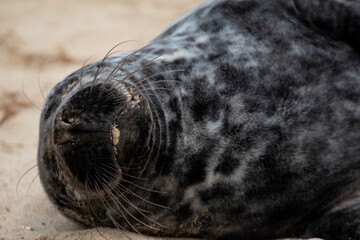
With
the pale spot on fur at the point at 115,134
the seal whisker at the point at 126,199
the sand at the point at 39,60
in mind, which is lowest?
the sand at the point at 39,60

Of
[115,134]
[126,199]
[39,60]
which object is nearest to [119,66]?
[115,134]

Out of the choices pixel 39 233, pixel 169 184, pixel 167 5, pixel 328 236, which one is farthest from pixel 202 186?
pixel 167 5

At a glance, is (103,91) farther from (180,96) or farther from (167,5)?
(167,5)

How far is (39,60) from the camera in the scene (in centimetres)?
568

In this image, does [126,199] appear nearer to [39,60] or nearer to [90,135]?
[90,135]

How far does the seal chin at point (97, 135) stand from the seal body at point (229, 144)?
0.07 feet

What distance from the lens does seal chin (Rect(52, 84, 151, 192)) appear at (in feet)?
6.41

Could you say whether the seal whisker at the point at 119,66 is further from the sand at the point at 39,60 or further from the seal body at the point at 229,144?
the sand at the point at 39,60

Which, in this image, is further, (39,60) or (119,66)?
(39,60)

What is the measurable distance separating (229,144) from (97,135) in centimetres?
70

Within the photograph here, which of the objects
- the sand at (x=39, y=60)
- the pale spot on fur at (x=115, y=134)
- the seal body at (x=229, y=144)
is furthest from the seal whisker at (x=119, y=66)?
the sand at (x=39, y=60)

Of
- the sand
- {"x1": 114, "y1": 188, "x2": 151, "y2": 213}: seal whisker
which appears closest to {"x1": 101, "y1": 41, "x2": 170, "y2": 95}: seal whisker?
{"x1": 114, "y1": 188, "x2": 151, "y2": 213}: seal whisker

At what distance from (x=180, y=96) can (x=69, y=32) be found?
174 inches

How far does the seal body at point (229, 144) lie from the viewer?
2.24 m
